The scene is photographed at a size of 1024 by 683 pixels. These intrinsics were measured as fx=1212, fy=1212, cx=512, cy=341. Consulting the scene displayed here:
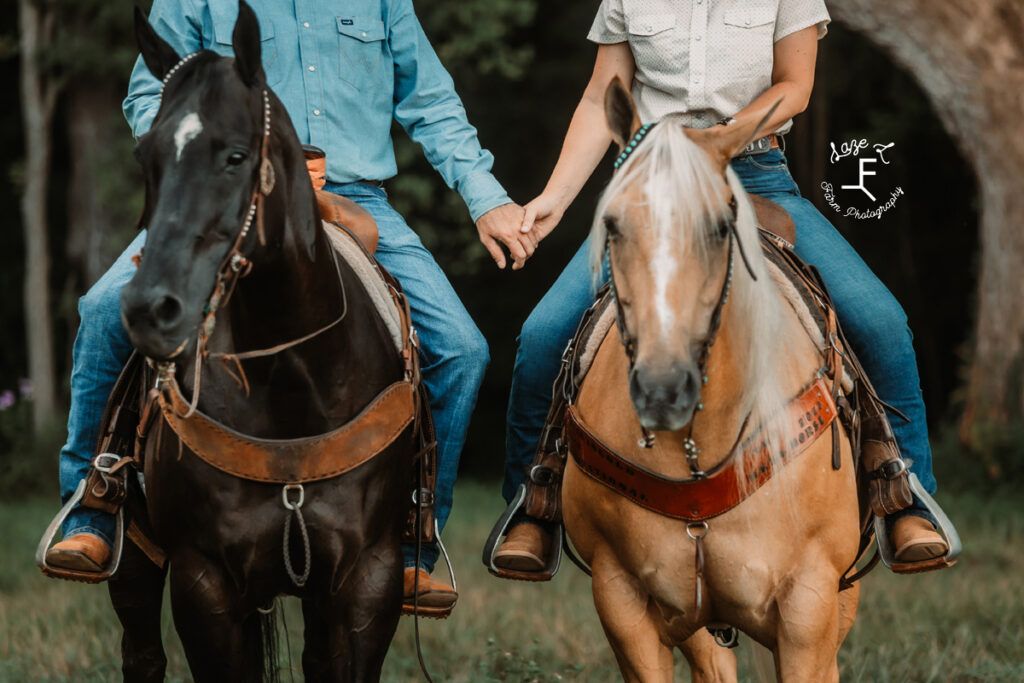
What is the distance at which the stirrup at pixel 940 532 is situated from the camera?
3.91 m

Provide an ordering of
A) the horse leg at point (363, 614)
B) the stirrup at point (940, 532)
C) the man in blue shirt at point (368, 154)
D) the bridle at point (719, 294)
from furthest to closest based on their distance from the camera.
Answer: the man in blue shirt at point (368, 154), the stirrup at point (940, 532), the horse leg at point (363, 614), the bridle at point (719, 294)

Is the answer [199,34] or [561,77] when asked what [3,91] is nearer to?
[561,77]

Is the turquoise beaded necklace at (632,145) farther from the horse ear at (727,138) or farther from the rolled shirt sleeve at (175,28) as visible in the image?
the rolled shirt sleeve at (175,28)

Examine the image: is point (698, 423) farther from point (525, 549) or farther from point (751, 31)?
point (751, 31)

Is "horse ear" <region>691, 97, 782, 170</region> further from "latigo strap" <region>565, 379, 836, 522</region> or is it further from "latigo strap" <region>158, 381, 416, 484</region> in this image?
"latigo strap" <region>158, 381, 416, 484</region>

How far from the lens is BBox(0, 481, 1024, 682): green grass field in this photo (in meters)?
5.34

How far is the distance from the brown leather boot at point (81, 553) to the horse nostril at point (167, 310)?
54.8 inches

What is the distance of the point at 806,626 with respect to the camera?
3402 mm

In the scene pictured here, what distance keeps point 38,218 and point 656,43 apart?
37.1ft

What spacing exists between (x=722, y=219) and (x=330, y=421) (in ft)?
4.28

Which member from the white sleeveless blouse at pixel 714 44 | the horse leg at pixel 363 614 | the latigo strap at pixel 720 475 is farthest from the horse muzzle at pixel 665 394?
the white sleeveless blouse at pixel 714 44

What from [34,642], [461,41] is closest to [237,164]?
[34,642]

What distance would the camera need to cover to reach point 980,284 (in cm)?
1020

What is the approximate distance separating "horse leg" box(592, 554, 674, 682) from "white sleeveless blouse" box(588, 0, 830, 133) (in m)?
1.64
